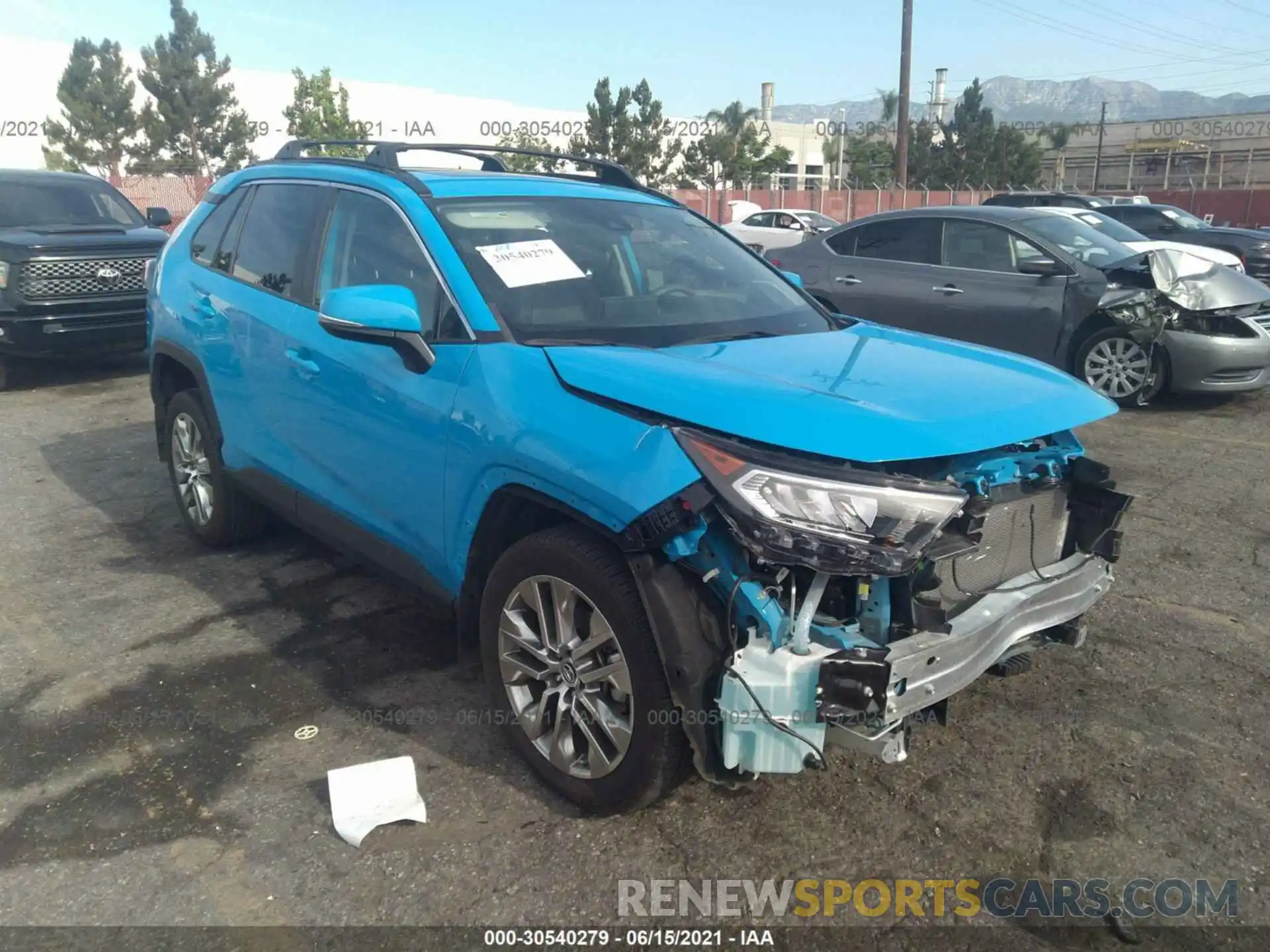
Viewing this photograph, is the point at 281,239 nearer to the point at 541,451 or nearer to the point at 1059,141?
the point at 541,451

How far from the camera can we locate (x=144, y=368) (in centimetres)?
1027

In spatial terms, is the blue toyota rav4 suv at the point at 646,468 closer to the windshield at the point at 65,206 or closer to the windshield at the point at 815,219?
the windshield at the point at 65,206

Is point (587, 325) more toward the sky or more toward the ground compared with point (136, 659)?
more toward the sky

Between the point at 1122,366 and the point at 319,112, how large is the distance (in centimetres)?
3540

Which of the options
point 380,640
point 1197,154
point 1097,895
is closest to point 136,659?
point 380,640

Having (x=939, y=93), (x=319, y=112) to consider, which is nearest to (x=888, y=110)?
(x=939, y=93)

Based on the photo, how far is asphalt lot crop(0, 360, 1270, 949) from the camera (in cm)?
260

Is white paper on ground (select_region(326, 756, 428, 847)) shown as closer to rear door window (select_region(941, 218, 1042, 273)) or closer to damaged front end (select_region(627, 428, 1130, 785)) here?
damaged front end (select_region(627, 428, 1130, 785))

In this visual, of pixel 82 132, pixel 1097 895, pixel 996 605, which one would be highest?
pixel 82 132

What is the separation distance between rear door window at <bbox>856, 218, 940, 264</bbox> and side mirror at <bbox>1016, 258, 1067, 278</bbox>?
80 centimetres

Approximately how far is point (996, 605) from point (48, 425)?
758cm

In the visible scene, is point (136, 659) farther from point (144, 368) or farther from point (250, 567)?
point (144, 368)

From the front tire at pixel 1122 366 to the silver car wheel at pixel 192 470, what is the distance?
6.68 m

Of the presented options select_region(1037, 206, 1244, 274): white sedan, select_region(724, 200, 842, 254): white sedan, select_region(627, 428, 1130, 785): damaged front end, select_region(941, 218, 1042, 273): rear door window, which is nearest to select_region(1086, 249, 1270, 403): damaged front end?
select_region(941, 218, 1042, 273): rear door window
